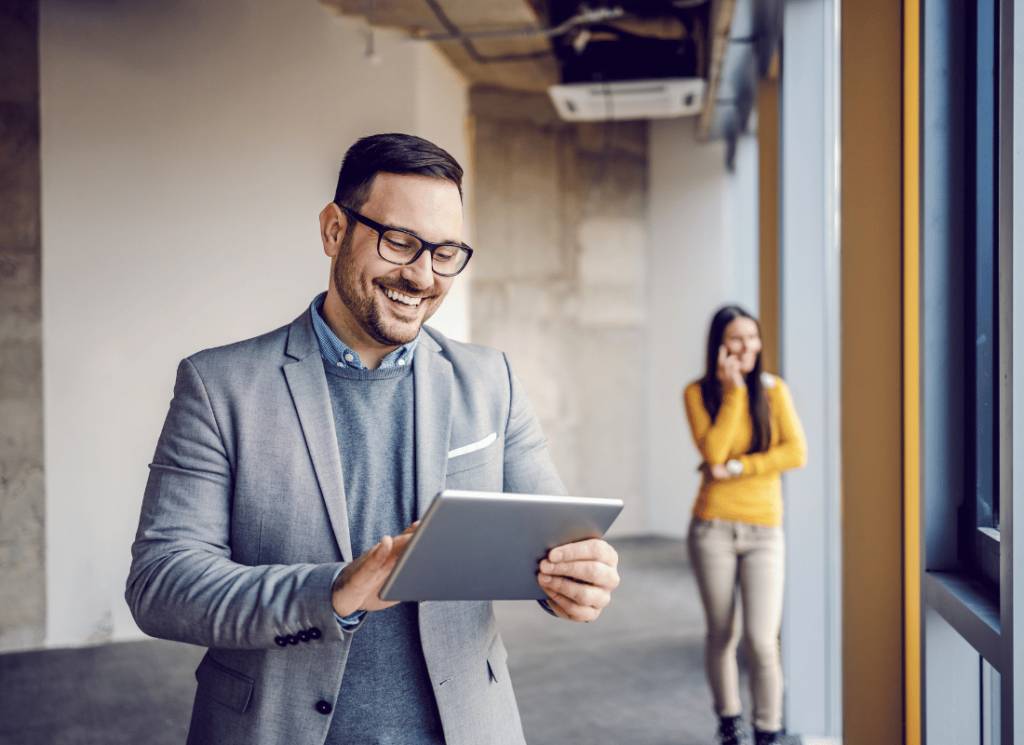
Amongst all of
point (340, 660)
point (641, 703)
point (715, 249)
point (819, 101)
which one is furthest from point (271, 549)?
point (715, 249)

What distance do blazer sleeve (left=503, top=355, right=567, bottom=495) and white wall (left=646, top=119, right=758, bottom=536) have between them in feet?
18.0

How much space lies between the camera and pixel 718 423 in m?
3.20

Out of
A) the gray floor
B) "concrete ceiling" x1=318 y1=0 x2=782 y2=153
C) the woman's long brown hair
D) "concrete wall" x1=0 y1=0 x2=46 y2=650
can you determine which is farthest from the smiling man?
"concrete wall" x1=0 y1=0 x2=46 y2=650

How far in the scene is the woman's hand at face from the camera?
3.23m

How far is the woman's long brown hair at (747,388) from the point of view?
10.3ft

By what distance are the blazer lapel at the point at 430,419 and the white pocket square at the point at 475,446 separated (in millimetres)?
24

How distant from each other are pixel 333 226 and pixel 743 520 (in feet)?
7.14

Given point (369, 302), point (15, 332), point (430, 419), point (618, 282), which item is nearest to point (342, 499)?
point (430, 419)

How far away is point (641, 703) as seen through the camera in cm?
356

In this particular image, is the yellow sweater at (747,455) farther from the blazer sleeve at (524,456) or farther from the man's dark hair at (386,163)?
the man's dark hair at (386,163)

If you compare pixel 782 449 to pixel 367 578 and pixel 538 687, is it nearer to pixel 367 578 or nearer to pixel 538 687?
pixel 538 687

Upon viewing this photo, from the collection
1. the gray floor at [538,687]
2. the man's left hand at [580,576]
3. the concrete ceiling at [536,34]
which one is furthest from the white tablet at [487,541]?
the concrete ceiling at [536,34]

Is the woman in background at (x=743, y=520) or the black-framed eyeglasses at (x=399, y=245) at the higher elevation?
the black-framed eyeglasses at (x=399, y=245)

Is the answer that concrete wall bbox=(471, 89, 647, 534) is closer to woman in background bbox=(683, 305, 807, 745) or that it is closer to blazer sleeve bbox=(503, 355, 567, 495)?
woman in background bbox=(683, 305, 807, 745)
